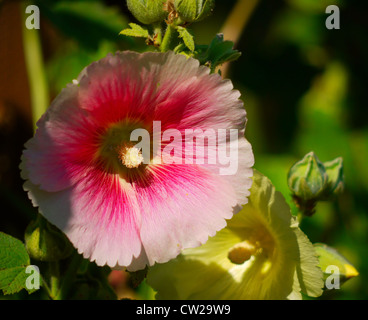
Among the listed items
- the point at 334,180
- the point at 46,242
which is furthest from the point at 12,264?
the point at 334,180

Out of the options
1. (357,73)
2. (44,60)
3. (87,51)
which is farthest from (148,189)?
(357,73)

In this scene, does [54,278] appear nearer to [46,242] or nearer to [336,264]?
[46,242]

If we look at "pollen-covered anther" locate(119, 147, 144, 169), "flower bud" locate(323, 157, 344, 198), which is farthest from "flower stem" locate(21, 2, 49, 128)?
"flower bud" locate(323, 157, 344, 198)

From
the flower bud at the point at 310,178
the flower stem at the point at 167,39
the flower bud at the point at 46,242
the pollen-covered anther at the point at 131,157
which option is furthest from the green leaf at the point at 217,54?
the flower bud at the point at 46,242

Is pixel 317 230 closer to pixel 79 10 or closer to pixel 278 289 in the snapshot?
pixel 278 289

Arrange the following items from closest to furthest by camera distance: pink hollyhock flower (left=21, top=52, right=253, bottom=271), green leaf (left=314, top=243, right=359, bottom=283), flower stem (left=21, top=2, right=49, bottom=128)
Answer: pink hollyhock flower (left=21, top=52, right=253, bottom=271)
green leaf (left=314, top=243, right=359, bottom=283)
flower stem (left=21, top=2, right=49, bottom=128)

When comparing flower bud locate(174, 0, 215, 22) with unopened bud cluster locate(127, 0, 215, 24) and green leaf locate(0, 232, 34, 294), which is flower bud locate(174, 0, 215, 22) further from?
green leaf locate(0, 232, 34, 294)
